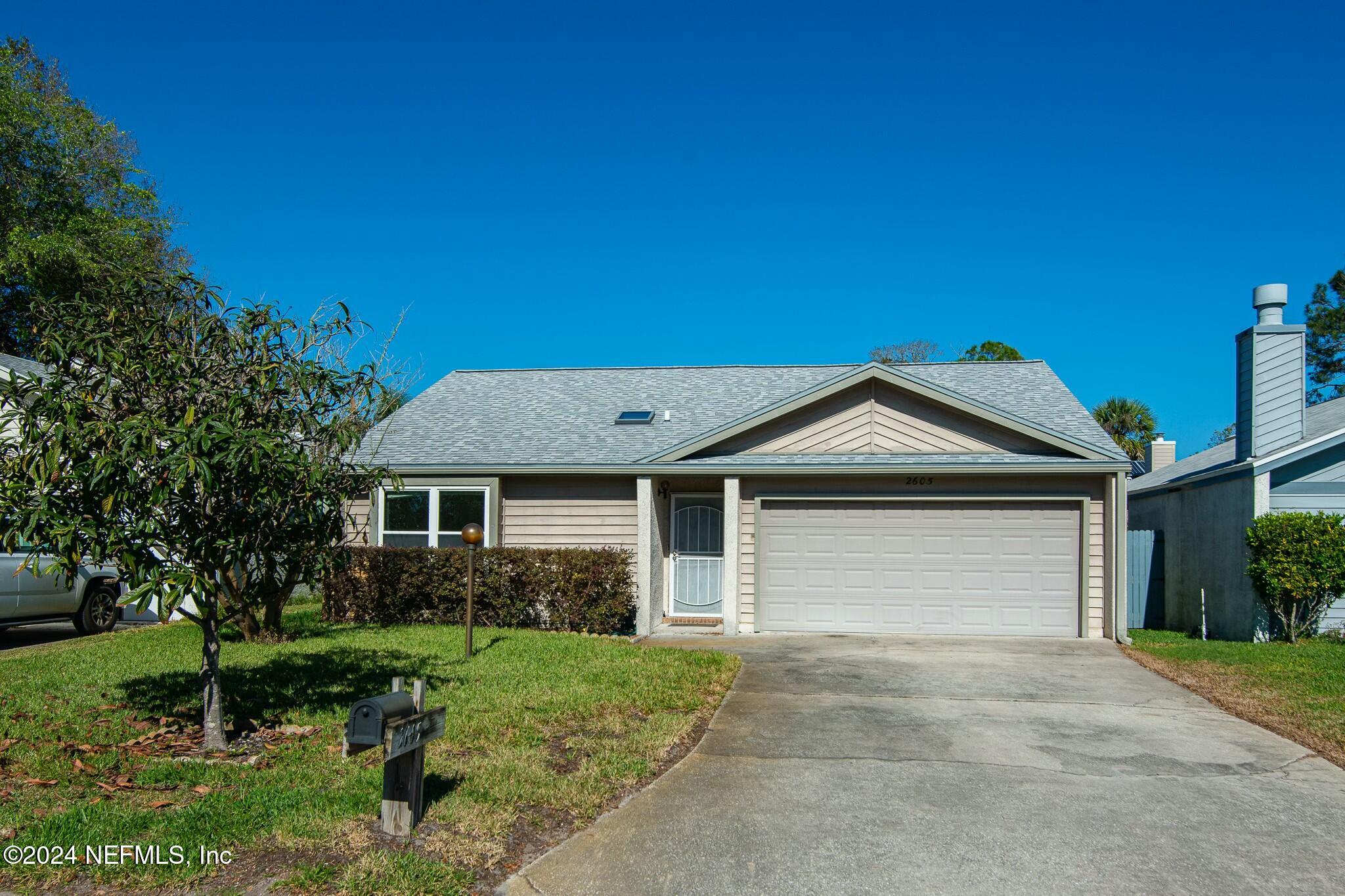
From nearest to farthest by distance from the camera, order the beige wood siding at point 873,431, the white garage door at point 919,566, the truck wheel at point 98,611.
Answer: the truck wheel at point 98,611
the white garage door at point 919,566
the beige wood siding at point 873,431

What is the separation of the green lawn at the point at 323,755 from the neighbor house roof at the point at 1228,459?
8.85 meters

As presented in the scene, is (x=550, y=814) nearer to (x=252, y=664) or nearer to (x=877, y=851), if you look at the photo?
(x=877, y=851)

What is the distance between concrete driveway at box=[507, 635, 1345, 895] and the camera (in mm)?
4836

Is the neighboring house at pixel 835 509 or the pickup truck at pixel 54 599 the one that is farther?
the neighboring house at pixel 835 509

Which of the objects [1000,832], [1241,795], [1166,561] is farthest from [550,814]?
[1166,561]

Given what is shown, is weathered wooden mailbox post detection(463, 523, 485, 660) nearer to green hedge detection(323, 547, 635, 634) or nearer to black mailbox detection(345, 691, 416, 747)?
green hedge detection(323, 547, 635, 634)

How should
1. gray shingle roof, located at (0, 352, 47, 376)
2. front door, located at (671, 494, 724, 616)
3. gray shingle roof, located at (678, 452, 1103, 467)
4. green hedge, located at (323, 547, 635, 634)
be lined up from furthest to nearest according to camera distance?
1. gray shingle roof, located at (0, 352, 47, 376)
2. front door, located at (671, 494, 724, 616)
3. green hedge, located at (323, 547, 635, 634)
4. gray shingle roof, located at (678, 452, 1103, 467)

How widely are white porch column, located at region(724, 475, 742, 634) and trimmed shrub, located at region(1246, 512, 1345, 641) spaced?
7.27m

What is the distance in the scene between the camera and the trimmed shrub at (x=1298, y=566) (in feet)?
42.8

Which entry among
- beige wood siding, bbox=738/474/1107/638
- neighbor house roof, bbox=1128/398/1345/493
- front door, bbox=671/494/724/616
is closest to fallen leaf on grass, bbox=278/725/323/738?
beige wood siding, bbox=738/474/1107/638

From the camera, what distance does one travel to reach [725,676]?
10297mm

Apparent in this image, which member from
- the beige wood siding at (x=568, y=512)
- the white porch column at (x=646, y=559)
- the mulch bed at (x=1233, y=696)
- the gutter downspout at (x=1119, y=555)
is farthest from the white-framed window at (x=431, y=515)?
the mulch bed at (x=1233, y=696)

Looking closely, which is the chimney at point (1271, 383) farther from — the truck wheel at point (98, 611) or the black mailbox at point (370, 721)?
the truck wheel at point (98, 611)

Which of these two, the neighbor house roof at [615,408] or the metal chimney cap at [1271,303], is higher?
the metal chimney cap at [1271,303]
